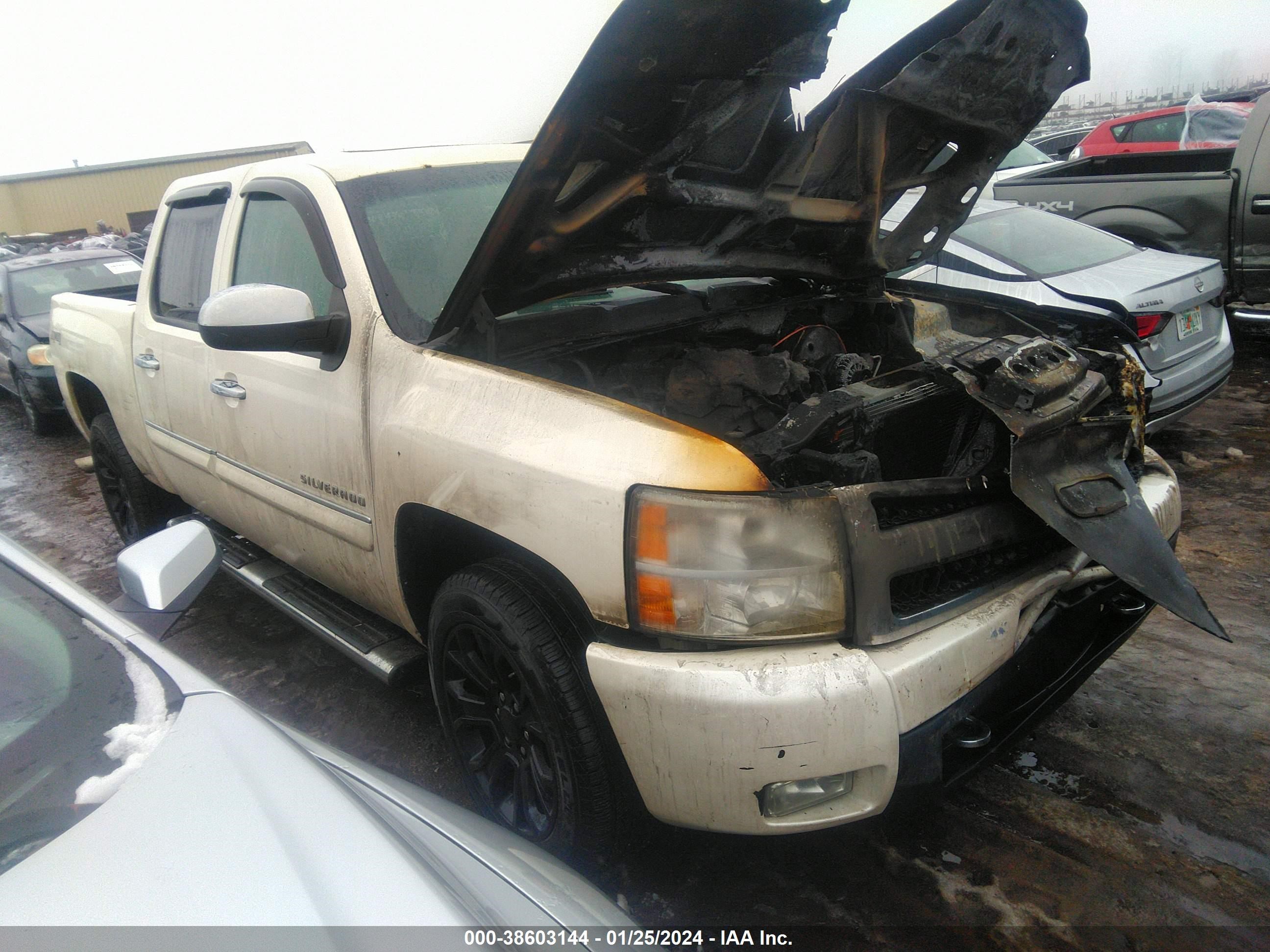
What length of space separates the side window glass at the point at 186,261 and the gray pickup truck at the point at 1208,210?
5.98 meters

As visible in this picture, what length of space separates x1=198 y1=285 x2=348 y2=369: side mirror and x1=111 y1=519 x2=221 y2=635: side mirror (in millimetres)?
730

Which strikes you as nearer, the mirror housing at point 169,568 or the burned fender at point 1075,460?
the mirror housing at point 169,568

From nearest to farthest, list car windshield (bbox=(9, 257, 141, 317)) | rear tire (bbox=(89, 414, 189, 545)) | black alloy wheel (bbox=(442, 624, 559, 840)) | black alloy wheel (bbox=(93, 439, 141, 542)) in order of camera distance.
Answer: black alloy wheel (bbox=(442, 624, 559, 840)) → rear tire (bbox=(89, 414, 189, 545)) → black alloy wheel (bbox=(93, 439, 141, 542)) → car windshield (bbox=(9, 257, 141, 317))

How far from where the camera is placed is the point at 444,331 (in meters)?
2.27

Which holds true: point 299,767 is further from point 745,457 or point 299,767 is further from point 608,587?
point 745,457

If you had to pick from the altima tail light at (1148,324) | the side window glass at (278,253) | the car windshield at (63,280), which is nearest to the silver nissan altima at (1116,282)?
the altima tail light at (1148,324)

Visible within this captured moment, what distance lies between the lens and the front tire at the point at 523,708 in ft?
6.16

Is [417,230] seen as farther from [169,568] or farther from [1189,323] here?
[1189,323]

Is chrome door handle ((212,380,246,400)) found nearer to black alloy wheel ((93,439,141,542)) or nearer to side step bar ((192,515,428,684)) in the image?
side step bar ((192,515,428,684))

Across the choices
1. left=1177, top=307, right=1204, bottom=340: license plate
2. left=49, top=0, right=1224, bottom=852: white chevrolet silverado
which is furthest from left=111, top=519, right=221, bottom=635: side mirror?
left=1177, top=307, right=1204, bottom=340: license plate

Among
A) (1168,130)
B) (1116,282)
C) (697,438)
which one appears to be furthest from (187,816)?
(1168,130)

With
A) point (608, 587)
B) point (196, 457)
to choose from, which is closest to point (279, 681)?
point (196, 457)

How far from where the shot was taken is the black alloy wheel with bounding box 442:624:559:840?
6.71ft

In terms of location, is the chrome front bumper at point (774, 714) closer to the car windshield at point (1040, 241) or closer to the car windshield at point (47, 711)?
the car windshield at point (47, 711)
